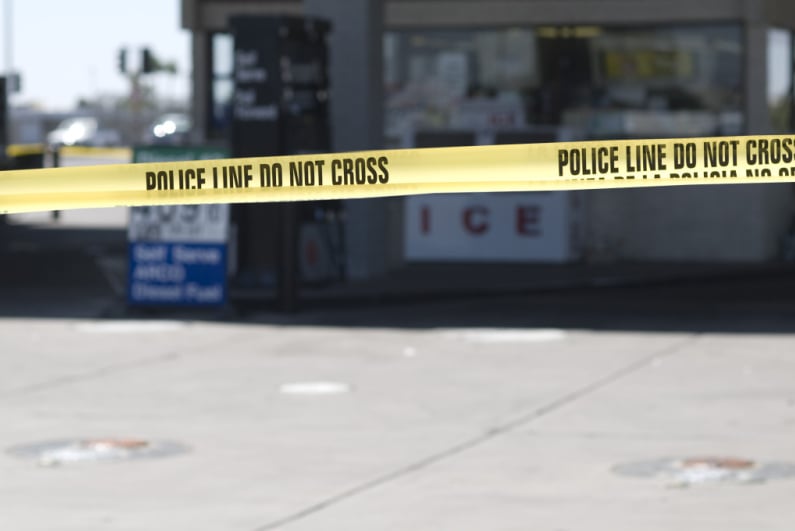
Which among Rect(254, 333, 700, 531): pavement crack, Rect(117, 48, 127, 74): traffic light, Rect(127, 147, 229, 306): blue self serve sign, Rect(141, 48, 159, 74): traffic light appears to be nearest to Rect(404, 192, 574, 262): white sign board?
Rect(127, 147, 229, 306): blue self serve sign

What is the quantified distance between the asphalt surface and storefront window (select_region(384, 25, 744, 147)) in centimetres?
456

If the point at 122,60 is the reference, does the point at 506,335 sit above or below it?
below

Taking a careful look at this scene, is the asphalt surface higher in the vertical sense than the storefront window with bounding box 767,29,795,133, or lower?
lower

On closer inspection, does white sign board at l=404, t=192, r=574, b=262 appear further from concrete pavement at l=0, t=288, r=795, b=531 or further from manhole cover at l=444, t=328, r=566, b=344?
manhole cover at l=444, t=328, r=566, b=344

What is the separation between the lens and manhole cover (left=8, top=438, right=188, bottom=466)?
978cm

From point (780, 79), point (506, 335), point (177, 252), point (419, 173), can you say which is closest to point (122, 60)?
point (780, 79)

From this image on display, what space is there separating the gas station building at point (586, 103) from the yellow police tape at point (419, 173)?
13.4 metres

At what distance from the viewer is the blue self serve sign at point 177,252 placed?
56.9 feet

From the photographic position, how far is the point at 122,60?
43.9m

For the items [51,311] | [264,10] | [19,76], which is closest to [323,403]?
[51,311]

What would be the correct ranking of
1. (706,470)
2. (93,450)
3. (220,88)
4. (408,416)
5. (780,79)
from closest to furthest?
(706,470) → (93,450) → (408,416) → (780,79) → (220,88)

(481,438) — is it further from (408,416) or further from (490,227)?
(490,227)

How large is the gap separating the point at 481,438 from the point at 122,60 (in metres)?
34.6

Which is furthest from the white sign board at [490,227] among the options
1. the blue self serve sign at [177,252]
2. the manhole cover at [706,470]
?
the manhole cover at [706,470]
